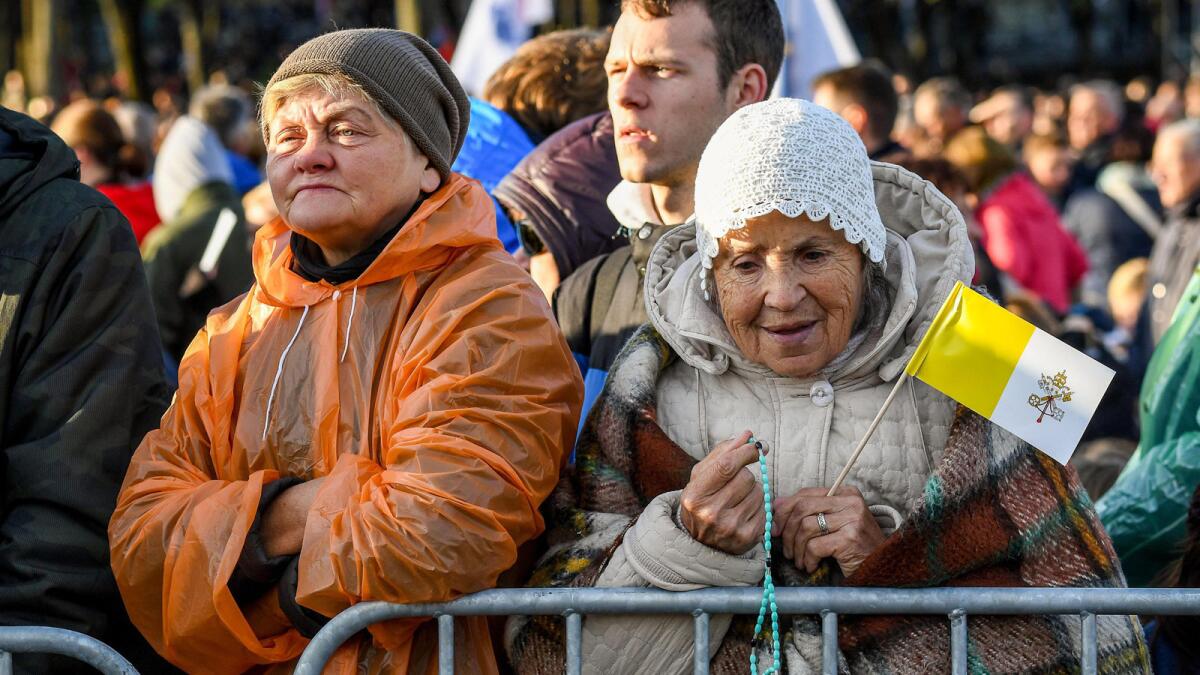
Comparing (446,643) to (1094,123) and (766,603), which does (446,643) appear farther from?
(1094,123)

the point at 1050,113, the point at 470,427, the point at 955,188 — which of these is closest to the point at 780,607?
the point at 470,427

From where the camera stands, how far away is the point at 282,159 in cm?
327

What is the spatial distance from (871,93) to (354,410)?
4.44 meters

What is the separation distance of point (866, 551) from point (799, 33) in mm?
5160

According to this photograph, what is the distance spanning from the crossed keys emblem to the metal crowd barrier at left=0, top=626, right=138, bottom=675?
1750 mm

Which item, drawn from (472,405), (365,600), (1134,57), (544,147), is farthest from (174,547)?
(1134,57)

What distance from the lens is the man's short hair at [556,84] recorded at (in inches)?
210

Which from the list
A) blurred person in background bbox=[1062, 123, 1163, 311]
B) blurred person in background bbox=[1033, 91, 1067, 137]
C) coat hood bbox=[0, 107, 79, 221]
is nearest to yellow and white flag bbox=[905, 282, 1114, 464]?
coat hood bbox=[0, 107, 79, 221]

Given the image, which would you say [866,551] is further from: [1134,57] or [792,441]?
[1134,57]

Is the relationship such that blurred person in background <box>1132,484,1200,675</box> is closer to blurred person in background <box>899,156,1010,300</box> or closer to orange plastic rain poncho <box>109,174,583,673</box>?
orange plastic rain poncho <box>109,174,583,673</box>

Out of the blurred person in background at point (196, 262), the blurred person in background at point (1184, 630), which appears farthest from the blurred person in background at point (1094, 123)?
the blurred person in background at point (1184, 630)

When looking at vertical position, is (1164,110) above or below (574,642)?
above

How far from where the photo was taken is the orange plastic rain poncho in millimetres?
2928

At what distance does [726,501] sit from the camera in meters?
2.92
